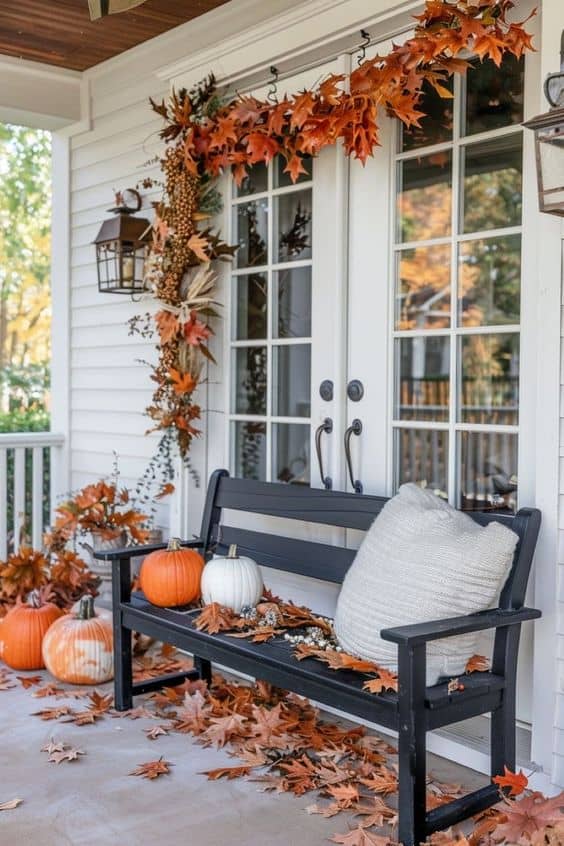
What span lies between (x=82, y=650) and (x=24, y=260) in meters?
9.63

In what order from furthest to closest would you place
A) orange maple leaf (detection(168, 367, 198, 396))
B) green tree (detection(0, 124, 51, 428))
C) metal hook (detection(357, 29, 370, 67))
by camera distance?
green tree (detection(0, 124, 51, 428)) < orange maple leaf (detection(168, 367, 198, 396)) < metal hook (detection(357, 29, 370, 67))

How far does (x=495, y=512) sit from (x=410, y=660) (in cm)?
94

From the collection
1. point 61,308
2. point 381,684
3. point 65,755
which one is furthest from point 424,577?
point 61,308

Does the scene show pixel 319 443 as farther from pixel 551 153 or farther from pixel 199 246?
pixel 551 153

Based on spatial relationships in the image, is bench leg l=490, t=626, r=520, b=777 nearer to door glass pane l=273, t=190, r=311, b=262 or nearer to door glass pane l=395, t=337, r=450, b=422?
door glass pane l=273, t=190, r=311, b=262

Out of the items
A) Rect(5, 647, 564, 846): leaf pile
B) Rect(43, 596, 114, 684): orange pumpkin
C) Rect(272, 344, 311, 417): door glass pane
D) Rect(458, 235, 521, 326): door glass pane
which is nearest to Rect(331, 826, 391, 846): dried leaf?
Rect(5, 647, 564, 846): leaf pile

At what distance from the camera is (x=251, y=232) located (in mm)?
3941

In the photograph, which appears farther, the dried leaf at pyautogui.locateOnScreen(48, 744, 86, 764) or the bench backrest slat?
the dried leaf at pyautogui.locateOnScreen(48, 744, 86, 764)

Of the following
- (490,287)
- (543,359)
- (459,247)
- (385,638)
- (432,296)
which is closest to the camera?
(385,638)

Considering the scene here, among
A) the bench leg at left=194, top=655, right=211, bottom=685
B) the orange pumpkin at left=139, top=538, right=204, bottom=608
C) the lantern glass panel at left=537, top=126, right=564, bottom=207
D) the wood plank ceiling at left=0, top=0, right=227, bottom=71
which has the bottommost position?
the bench leg at left=194, top=655, right=211, bottom=685

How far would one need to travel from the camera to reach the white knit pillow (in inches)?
97.6

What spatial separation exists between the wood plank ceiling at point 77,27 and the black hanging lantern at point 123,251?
757mm

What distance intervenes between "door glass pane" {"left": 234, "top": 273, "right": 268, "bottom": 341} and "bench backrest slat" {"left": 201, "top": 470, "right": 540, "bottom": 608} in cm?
62

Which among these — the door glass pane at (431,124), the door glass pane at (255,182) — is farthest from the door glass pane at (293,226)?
the door glass pane at (431,124)
